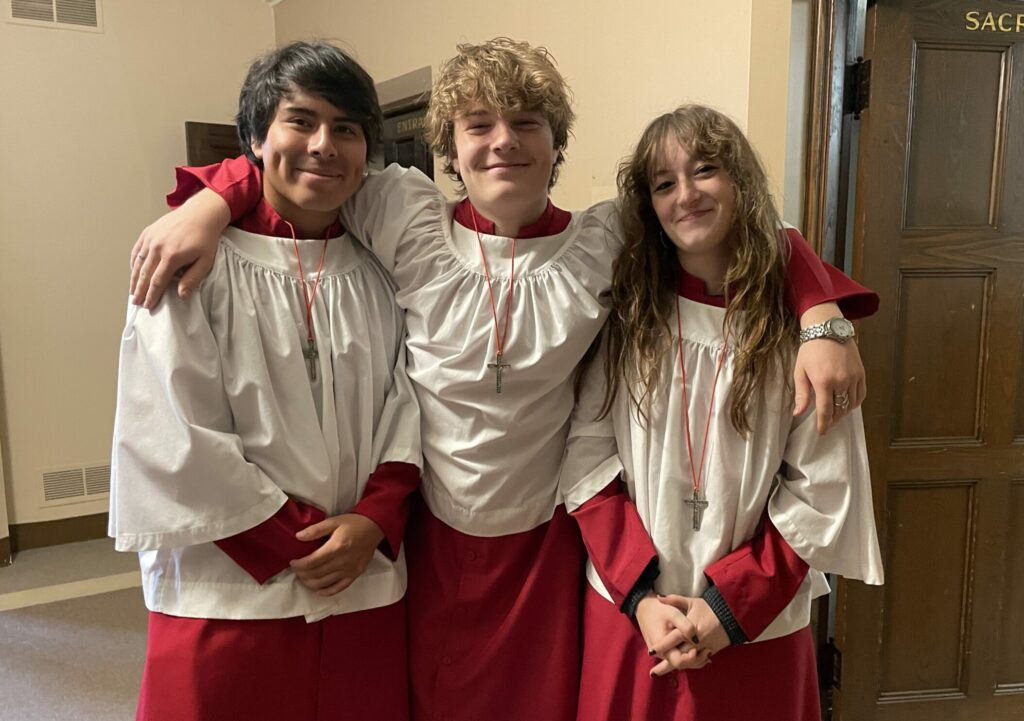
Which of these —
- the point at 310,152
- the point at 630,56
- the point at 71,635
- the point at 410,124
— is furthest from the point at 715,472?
the point at 71,635

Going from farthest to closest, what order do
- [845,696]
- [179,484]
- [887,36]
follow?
[845,696] < [887,36] < [179,484]

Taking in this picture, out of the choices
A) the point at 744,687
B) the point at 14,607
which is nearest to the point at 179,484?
the point at 744,687

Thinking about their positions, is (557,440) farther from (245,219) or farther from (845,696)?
(845,696)

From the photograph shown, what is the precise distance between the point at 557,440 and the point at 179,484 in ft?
1.85

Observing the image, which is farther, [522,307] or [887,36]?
[887,36]

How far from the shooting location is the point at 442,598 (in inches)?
49.0

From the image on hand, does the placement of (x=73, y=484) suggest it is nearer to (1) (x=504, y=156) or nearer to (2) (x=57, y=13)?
(2) (x=57, y=13)

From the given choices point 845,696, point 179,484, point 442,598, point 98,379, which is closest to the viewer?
point 179,484

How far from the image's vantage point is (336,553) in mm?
1090

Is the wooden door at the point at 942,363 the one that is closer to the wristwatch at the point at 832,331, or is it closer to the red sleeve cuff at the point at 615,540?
the wristwatch at the point at 832,331

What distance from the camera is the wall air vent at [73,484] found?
343cm

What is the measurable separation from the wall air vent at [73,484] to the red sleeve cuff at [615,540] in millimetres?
2947

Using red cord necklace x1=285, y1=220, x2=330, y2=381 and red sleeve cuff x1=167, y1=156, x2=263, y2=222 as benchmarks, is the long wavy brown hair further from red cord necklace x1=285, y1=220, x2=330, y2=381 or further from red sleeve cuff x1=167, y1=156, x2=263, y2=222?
red sleeve cuff x1=167, y1=156, x2=263, y2=222

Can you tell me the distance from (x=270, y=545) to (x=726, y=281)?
76cm
